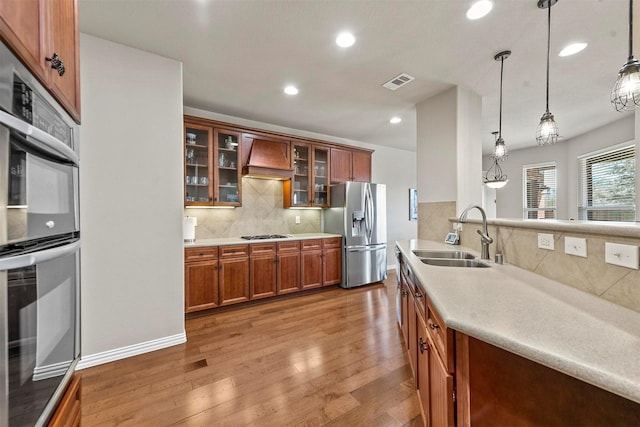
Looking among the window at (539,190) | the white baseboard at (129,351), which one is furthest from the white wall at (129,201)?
the window at (539,190)

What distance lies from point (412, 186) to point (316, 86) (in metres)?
3.88

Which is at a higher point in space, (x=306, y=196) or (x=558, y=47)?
(x=558, y=47)

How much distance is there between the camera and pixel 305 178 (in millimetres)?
4504

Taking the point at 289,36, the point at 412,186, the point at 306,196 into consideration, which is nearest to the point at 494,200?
the point at 412,186

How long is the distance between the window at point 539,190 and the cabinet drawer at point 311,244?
201 inches

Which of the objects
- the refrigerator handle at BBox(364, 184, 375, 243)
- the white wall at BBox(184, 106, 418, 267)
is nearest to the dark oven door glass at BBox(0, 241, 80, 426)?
the refrigerator handle at BBox(364, 184, 375, 243)

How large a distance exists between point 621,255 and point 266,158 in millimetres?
3649

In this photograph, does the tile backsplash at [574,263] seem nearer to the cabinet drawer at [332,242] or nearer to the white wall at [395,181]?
the cabinet drawer at [332,242]

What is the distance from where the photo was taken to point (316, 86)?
3084mm

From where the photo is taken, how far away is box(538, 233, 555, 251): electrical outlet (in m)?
1.38

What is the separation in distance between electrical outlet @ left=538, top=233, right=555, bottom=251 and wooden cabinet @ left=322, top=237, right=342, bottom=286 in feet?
10.1

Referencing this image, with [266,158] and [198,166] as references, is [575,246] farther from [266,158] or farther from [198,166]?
[198,166]

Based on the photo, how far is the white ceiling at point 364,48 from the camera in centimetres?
191

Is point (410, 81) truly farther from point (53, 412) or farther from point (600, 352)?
point (53, 412)
